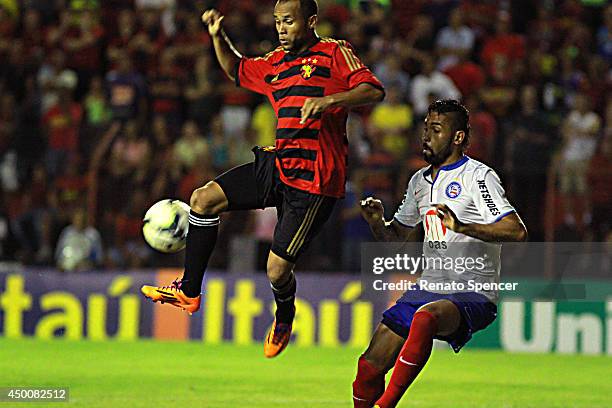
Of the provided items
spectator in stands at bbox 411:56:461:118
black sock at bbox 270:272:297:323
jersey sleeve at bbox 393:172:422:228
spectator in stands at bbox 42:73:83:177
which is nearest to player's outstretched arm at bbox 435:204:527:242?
jersey sleeve at bbox 393:172:422:228

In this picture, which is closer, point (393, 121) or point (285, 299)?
point (285, 299)

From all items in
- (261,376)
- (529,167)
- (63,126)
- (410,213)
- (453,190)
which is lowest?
(261,376)

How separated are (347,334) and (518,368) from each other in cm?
242

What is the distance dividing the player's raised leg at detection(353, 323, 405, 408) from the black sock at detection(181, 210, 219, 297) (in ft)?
3.94

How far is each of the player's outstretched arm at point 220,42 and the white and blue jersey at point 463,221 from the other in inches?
63.8

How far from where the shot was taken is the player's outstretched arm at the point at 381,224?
284 inches

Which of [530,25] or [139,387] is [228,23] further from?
[139,387]

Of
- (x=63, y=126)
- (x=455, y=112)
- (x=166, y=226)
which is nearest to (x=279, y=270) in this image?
(x=166, y=226)

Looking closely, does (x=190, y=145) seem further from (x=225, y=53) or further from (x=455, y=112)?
(x=455, y=112)

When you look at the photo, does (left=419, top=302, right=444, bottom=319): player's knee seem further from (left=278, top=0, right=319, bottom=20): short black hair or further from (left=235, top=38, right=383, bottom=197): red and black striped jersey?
(left=278, top=0, right=319, bottom=20): short black hair

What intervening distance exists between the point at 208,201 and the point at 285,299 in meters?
0.96

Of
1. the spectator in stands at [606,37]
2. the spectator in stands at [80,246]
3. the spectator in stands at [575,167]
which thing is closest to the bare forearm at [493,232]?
the spectator in stands at [575,167]

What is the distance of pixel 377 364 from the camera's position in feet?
23.4

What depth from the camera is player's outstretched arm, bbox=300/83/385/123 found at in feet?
22.1
